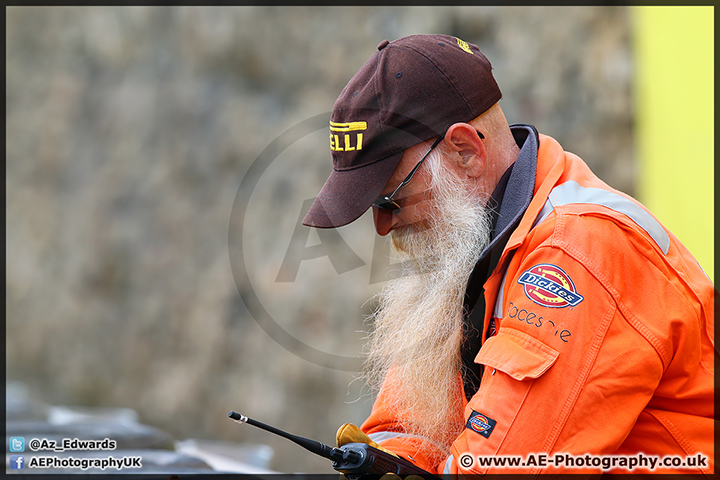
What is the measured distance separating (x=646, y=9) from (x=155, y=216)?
559 cm

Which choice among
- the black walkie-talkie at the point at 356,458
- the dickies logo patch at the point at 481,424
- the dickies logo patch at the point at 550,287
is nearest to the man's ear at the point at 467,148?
the dickies logo patch at the point at 550,287

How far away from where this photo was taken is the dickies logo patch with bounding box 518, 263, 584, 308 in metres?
1.20

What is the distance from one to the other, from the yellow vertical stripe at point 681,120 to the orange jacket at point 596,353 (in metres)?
1.54

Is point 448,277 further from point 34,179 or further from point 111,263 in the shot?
point 34,179

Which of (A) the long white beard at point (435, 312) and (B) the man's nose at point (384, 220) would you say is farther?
(B) the man's nose at point (384, 220)

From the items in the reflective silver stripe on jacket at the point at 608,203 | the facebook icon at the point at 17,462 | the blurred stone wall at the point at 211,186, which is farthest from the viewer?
the blurred stone wall at the point at 211,186

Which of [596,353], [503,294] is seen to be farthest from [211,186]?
[596,353]

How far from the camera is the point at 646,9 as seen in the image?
413 cm

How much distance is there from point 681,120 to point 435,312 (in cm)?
217

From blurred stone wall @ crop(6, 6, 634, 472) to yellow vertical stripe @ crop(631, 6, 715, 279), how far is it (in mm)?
788

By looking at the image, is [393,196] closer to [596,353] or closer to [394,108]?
[394,108]

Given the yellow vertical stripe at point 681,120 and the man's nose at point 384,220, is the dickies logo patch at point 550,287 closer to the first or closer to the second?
the man's nose at point 384,220

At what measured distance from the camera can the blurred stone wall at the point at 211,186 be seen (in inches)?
203

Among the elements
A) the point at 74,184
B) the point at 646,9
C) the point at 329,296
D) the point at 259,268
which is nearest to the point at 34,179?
the point at 74,184
